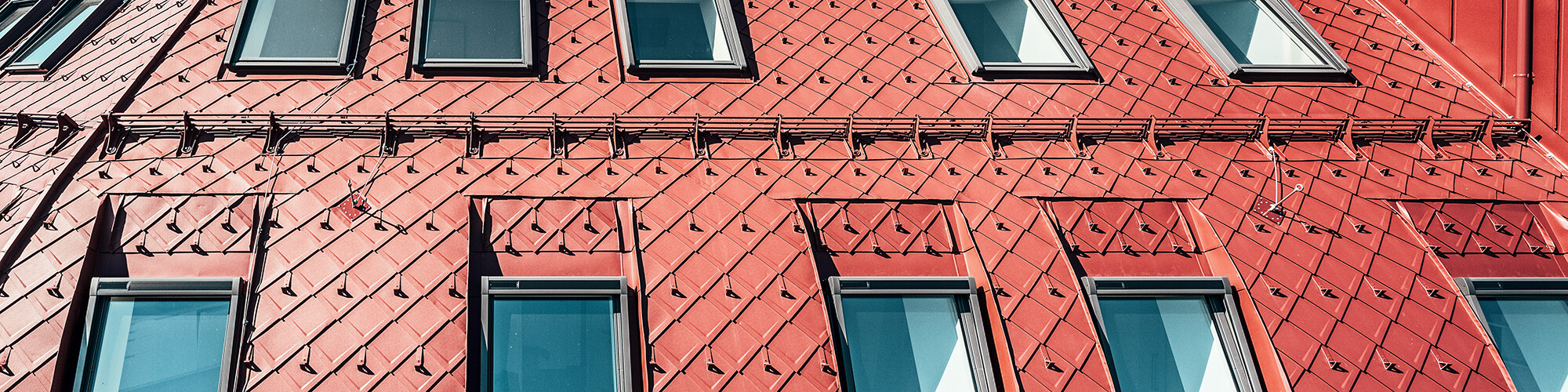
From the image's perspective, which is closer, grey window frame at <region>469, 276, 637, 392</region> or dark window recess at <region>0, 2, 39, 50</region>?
grey window frame at <region>469, 276, 637, 392</region>

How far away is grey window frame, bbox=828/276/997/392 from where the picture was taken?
8.88 metres

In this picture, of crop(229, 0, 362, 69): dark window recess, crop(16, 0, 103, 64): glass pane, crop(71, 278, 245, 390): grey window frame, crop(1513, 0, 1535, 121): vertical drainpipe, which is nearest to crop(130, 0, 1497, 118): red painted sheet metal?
crop(229, 0, 362, 69): dark window recess

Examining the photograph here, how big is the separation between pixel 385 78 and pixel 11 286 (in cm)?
355

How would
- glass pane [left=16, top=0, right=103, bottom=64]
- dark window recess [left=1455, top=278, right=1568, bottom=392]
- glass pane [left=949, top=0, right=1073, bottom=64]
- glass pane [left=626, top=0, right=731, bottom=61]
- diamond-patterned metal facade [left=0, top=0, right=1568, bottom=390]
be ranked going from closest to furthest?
diamond-patterned metal facade [left=0, top=0, right=1568, bottom=390] < dark window recess [left=1455, top=278, right=1568, bottom=392] < glass pane [left=16, top=0, right=103, bottom=64] < glass pane [left=626, top=0, right=731, bottom=61] < glass pane [left=949, top=0, right=1073, bottom=64]

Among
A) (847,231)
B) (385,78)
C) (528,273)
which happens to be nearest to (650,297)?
(528,273)

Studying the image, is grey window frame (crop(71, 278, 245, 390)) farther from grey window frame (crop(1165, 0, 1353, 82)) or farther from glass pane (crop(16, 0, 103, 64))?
grey window frame (crop(1165, 0, 1353, 82))

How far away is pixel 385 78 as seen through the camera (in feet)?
34.6

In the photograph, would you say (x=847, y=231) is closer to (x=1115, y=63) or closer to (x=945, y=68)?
(x=945, y=68)

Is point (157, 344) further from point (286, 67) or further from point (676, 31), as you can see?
point (676, 31)

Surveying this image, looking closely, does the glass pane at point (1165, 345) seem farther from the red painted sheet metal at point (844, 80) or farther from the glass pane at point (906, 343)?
the red painted sheet metal at point (844, 80)

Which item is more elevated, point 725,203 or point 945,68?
point 945,68

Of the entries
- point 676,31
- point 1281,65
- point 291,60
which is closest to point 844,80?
point 676,31

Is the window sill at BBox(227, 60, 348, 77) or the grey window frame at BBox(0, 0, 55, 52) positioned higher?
the grey window frame at BBox(0, 0, 55, 52)

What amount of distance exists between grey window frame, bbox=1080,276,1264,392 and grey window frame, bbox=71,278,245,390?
6.86 m
